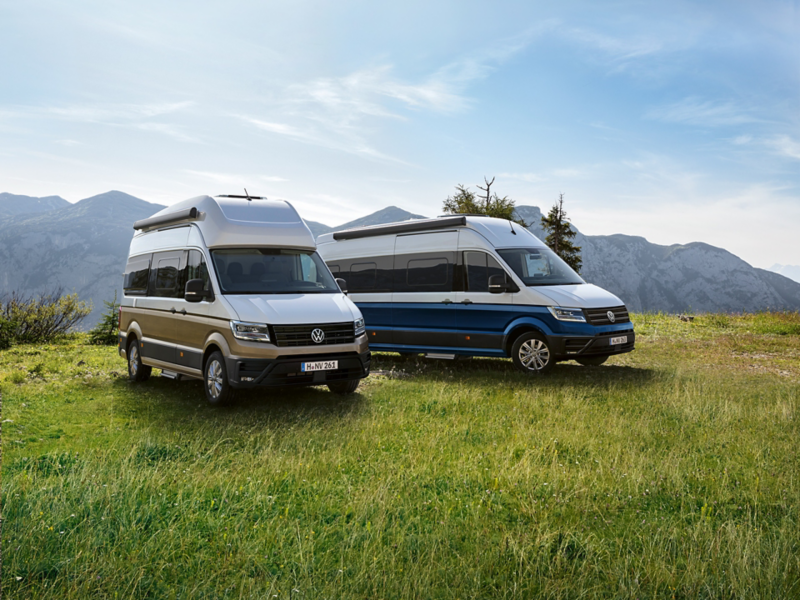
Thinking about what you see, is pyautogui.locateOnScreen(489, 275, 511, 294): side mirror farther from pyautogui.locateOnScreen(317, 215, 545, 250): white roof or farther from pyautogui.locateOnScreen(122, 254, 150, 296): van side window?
pyautogui.locateOnScreen(122, 254, 150, 296): van side window

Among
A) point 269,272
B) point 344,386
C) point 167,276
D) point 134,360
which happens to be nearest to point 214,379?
point 269,272

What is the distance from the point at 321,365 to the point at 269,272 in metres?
1.77

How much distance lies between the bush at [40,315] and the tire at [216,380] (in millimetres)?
13943

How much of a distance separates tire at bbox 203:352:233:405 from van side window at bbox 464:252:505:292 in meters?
5.33

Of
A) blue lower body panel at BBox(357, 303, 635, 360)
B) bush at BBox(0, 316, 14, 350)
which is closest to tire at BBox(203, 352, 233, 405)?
blue lower body panel at BBox(357, 303, 635, 360)

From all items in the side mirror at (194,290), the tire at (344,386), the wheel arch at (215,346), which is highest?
the side mirror at (194,290)

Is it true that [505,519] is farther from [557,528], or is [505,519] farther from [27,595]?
[27,595]

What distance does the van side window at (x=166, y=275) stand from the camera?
10.6m

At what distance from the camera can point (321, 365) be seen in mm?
8977

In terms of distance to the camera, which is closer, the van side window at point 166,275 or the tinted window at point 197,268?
the tinted window at point 197,268

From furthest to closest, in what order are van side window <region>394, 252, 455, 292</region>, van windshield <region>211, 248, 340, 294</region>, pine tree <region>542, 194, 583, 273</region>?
pine tree <region>542, 194, 583, 273</region> < van side window <region>394, 252, 455, 292</region> < van windshield <region>211, 248, 340, 294</region>

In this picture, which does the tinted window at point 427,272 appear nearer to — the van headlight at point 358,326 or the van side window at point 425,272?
the van side window at point 425,272

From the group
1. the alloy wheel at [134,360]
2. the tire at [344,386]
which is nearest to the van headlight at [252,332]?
the tire at [344,386]

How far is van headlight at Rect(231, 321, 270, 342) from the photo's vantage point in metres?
8.76
